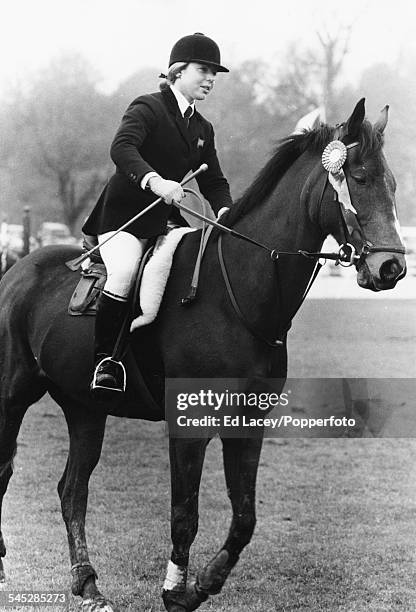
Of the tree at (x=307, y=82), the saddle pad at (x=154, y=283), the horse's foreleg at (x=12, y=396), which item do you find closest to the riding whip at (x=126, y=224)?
the saddle pad at (x=154, y=283)

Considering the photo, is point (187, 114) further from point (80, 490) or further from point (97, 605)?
point (97, 605)

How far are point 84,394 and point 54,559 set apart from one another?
1206mm

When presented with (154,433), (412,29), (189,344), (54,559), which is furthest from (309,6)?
(154,433)

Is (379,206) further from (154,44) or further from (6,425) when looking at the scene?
(154,44)

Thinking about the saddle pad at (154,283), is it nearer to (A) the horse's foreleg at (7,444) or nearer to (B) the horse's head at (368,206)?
(B) the horse's head at (368,206)

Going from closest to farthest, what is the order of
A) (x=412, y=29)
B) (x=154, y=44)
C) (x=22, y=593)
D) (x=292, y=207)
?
(x=292, y=207) < (x=22, y=593) < (x=412, y=29) < (x=154, y=44)

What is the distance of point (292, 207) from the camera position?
12.6 feet

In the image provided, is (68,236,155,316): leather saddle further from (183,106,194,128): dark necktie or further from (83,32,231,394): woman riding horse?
(183,106,194,128): dark necktie

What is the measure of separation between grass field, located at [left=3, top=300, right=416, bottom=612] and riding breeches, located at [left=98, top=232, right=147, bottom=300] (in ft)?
5.27

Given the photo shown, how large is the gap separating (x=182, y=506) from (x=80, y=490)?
1.03 m

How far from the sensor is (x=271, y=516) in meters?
6.11

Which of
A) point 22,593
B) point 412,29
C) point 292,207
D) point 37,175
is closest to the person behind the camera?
point 292,207

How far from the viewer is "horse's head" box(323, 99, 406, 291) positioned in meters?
3.44

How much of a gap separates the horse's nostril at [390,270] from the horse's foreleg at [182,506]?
3.74 feet
